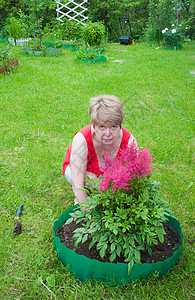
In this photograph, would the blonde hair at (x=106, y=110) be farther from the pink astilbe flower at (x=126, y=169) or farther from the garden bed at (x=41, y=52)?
the garden bed at (x=41, y=52)

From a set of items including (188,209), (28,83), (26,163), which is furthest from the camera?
(28,83)

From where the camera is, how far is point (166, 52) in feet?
30.2

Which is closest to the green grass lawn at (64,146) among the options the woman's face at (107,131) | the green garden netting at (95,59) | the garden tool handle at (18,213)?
the garden tool handle at (18,213)

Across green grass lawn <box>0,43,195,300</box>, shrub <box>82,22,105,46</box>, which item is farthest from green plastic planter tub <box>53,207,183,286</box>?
shrub <box>82,22,105,46</box>

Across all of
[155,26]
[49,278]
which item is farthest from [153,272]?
[155,26]

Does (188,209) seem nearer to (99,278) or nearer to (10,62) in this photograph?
(99,278)

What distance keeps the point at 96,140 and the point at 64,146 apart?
60.8 inches

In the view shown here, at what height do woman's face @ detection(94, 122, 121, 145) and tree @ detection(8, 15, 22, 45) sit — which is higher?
tree @ detection(8, 15, 22, 45)

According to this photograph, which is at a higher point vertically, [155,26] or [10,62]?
[155,26]

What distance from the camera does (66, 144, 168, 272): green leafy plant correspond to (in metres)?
1.56

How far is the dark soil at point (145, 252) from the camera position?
1.83m

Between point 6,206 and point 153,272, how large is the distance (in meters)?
1.50

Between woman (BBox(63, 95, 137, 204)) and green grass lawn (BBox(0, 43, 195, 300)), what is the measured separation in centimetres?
43

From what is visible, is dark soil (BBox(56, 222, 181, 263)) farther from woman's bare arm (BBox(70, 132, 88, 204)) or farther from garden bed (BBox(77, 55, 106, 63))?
garden bed (BBox(77, 55, 106, 63))
